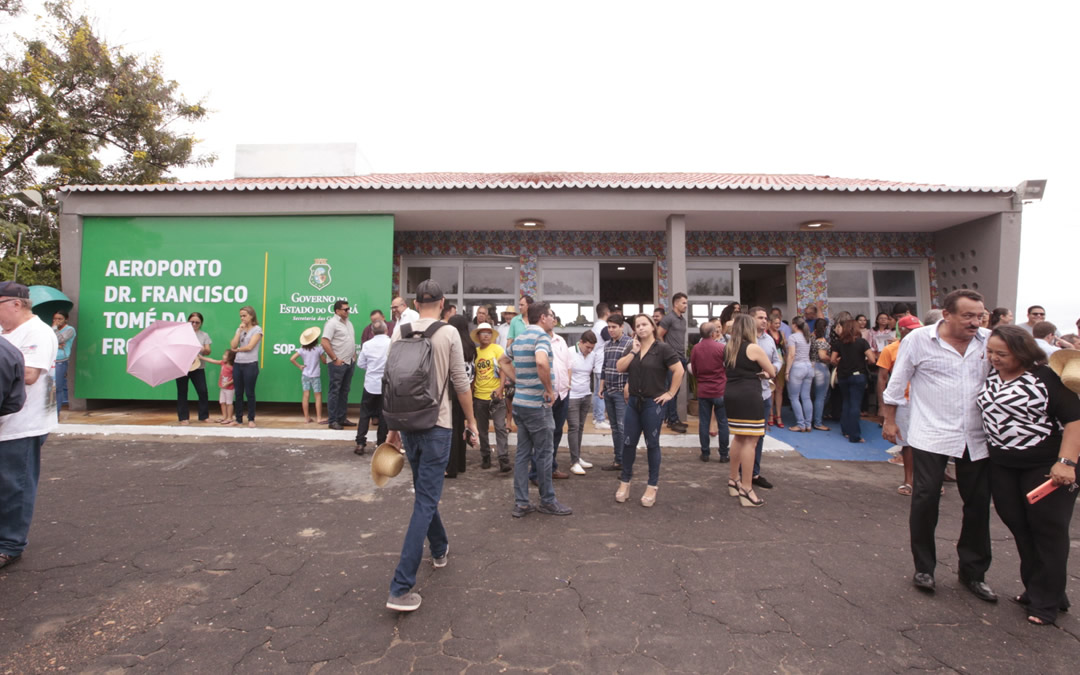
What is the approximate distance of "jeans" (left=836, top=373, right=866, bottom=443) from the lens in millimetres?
7371

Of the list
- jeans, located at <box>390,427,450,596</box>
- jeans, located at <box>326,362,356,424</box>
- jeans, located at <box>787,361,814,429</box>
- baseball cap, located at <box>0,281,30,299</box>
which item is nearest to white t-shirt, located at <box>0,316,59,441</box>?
baseball cap, located at <box>0,281,30,299</box>

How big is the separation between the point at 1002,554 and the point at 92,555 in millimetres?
6392

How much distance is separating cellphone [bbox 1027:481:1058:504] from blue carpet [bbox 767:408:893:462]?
13.3 feet

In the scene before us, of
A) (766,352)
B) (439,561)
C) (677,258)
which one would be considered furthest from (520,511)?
(677,258)

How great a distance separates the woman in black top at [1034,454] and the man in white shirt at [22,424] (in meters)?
5.86

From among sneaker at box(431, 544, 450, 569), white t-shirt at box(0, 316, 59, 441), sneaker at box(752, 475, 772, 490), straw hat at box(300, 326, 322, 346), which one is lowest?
sneaker at box(431, 544, 450, 569)

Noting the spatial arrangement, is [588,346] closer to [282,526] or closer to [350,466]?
[350,466]

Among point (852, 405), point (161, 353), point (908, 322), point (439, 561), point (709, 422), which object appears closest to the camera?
A: point (439, 561)

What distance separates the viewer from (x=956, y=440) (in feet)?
10.0

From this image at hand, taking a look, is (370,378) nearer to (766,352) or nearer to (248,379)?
(248,379)

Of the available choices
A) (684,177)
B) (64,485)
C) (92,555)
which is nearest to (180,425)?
(64,485)

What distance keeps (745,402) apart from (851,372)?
4005 mm

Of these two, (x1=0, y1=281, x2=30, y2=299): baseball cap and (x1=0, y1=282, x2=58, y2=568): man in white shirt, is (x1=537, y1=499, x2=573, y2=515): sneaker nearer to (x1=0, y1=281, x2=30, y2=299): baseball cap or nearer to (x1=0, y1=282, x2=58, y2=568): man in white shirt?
(x1=0, y1=282, x2=58, y2=568): man in white shirt

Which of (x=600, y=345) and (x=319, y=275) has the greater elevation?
(x=319, y=275)
